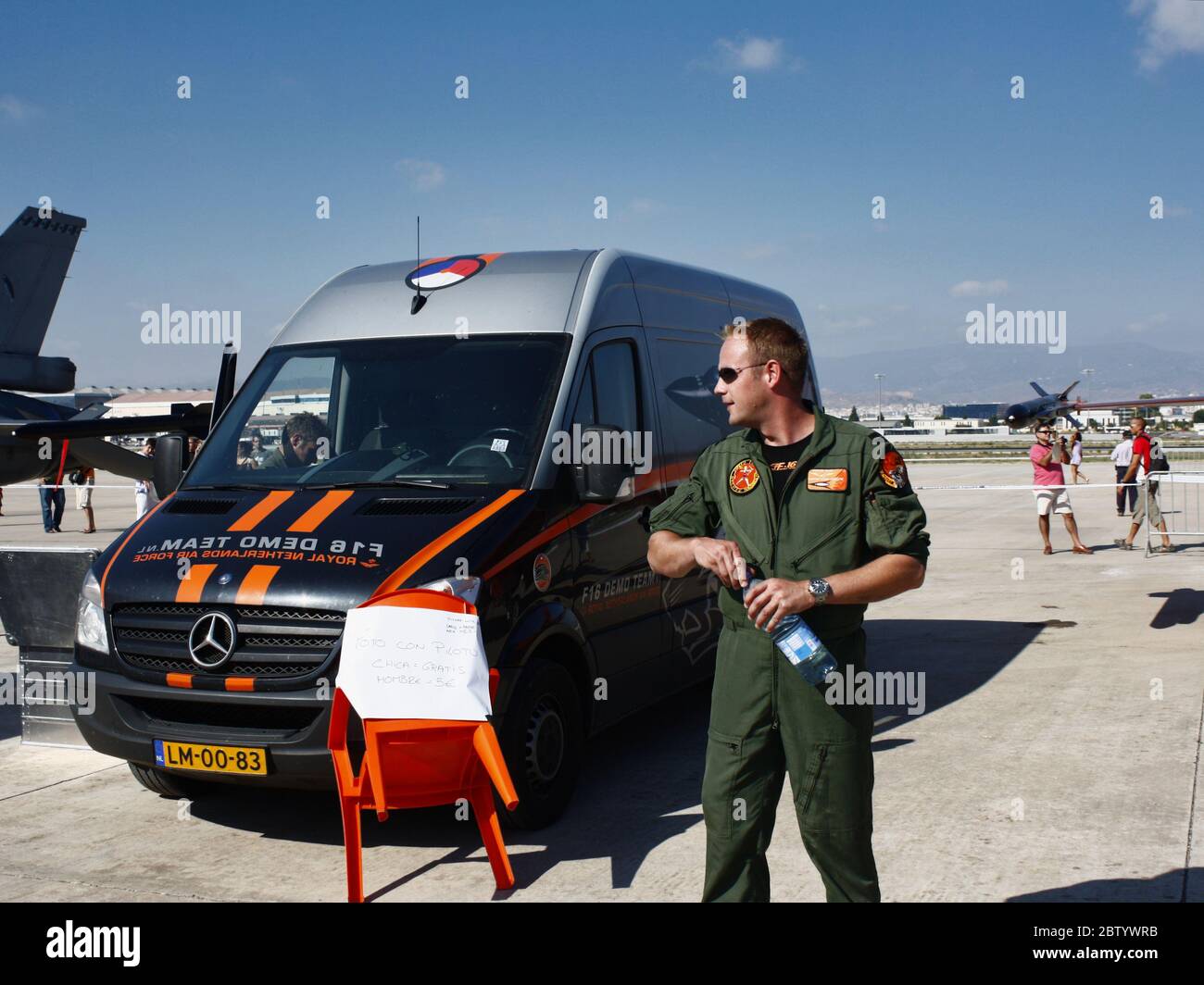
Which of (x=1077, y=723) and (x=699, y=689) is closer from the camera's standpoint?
(x=1077, y=723)

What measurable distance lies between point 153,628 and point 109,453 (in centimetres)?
1985

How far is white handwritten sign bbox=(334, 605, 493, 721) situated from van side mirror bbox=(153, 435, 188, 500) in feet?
8.53

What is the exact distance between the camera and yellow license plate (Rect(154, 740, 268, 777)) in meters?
4.73

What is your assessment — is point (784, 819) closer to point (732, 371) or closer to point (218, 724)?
point (218, 724)

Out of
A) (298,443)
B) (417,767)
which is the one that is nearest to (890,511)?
(417,767)

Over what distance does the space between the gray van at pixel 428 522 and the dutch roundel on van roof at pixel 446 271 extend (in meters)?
0.02

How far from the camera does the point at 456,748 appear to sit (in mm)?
4414

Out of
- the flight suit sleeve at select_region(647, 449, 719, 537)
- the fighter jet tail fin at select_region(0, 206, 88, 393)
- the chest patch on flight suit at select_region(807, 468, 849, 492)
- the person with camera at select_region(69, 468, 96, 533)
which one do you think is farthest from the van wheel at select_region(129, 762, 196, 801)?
the fighter jet tail fin at select_region(0, 206, 88, 393)

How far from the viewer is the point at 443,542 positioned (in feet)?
16.2

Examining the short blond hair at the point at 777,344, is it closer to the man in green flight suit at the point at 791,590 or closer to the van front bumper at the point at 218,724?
the man in green flight suit at the point at 791,590

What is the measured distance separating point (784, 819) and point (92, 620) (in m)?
3.39
